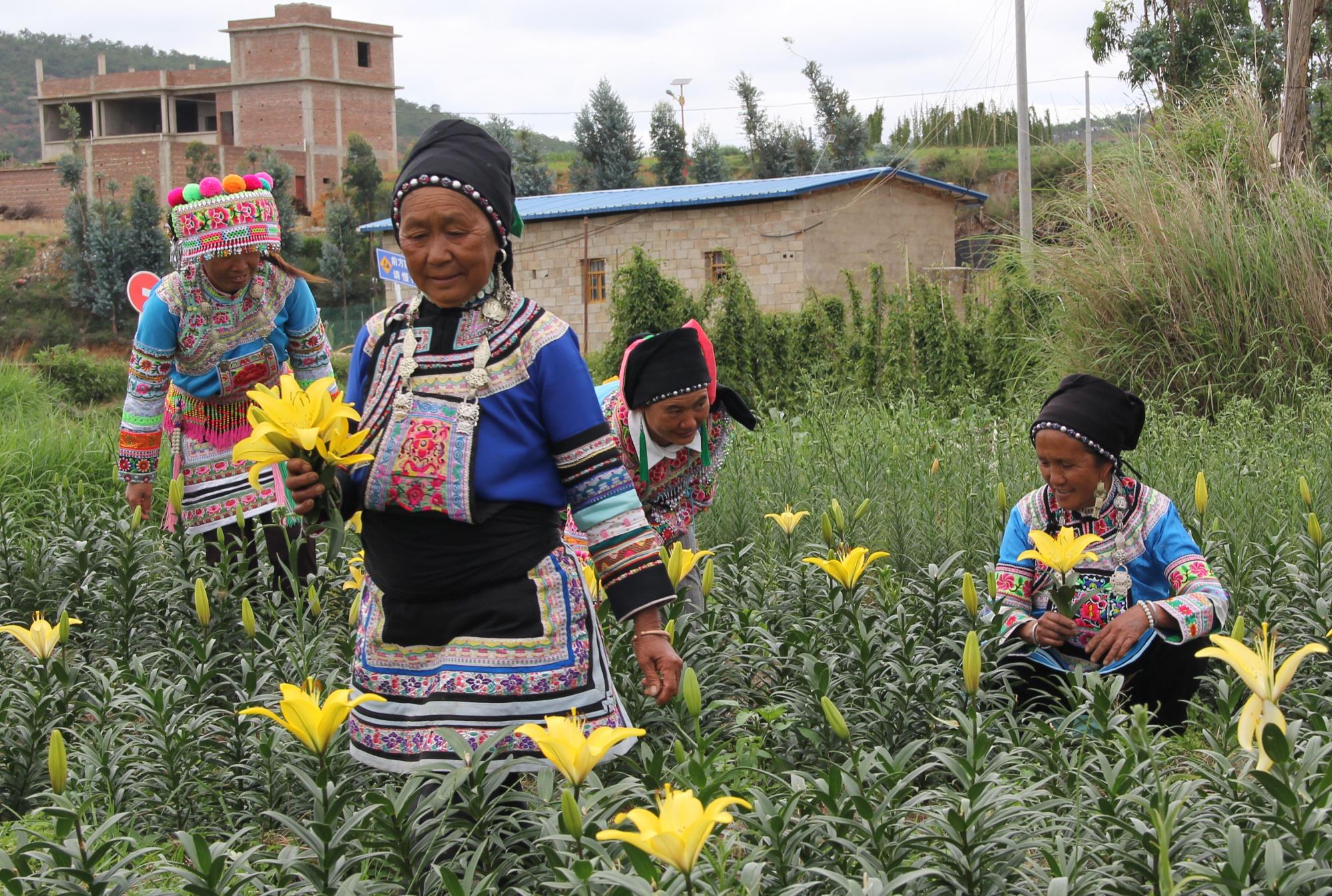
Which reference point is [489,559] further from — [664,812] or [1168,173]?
[1168,173]

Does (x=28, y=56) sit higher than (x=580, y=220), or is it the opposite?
(x=28, y=56)

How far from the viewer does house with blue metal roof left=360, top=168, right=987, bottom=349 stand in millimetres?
25375

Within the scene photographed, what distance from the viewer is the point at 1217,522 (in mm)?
4473

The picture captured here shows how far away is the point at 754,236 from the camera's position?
84.9 ft

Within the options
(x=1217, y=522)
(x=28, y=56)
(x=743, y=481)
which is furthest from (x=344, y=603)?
(x=28, y=56)

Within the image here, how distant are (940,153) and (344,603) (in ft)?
145

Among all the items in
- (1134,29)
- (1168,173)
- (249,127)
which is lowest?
(1168,173)

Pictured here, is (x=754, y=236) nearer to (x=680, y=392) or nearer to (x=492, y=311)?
(x=680, y=392)

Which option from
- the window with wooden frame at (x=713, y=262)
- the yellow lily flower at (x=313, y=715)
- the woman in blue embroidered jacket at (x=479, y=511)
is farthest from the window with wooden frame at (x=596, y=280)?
the yellow lily flower at (x=313, y=715)

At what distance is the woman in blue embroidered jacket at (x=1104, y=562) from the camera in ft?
12.2

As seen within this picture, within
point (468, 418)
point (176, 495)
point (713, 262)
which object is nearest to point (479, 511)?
point (468, 418)

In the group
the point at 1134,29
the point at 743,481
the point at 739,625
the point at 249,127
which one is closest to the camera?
the point at 739,625

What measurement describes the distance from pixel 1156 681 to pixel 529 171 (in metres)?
40.1

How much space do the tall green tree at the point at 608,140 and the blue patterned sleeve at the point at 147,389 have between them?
39.4m
